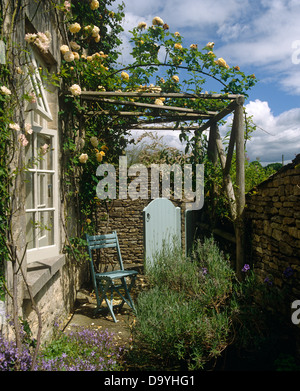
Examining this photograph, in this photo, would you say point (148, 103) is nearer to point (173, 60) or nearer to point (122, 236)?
point (173, 60)

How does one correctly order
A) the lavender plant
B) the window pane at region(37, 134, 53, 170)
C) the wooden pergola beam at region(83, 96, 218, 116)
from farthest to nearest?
the wooden pergola beam at region(83, 96, 218, 116), the window pane at region(37, 134, 53, 170), the lavender plant

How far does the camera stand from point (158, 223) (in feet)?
23.1

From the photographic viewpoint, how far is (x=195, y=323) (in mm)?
2973

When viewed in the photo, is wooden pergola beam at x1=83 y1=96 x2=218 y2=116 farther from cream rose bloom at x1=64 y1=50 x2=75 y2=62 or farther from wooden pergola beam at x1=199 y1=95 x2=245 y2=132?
cream rose bloom at x1=64 y1=50 x2=75 y2=62

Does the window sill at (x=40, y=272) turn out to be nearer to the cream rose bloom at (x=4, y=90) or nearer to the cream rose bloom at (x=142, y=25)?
the cream rose bloom at (x=4, y=90)

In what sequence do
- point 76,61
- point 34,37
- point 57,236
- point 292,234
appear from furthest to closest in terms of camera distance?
point 76,61 < point 57,236 < point 292,234 < point 34,37

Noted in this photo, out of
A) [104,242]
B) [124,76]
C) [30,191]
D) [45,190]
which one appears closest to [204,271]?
[104,242]

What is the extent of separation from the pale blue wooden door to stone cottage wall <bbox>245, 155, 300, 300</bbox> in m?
2.21

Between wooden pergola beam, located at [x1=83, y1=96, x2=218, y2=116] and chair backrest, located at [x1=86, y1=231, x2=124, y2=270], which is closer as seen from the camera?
wooden pergola beam, located at [x1=83, y1=96, x2=218, y2=116]

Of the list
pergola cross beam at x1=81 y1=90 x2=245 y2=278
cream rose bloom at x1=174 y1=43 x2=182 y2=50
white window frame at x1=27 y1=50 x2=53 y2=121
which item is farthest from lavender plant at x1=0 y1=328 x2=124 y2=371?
cream rose bloom at x1=174 y1=43 x2=182 y2=50

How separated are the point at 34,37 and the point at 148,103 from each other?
9.10 feet

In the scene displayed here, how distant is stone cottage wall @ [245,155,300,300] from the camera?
11.5ft

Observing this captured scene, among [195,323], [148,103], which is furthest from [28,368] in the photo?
[148,103]

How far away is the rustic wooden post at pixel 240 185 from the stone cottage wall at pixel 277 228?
88 millimetres
